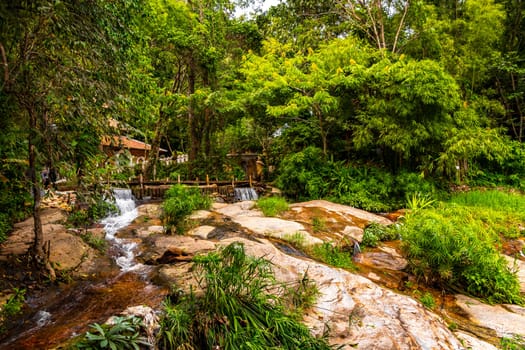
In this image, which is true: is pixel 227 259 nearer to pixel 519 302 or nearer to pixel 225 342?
pixel 225 342

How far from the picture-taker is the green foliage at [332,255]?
5.70m

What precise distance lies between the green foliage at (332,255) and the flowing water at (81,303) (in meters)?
3.05

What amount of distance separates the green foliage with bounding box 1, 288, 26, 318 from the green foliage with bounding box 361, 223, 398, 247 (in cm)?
621

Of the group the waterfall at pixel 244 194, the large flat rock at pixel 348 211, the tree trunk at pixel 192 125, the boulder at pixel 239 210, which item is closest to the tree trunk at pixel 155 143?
the tree trunk at pixel 192 125

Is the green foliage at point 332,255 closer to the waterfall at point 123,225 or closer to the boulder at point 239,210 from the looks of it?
the boulder at point 239,210

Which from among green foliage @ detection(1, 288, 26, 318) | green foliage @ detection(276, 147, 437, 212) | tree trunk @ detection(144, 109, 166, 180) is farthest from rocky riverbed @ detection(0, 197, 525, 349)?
tree trunk @ detection(144, 109, 166, 180)

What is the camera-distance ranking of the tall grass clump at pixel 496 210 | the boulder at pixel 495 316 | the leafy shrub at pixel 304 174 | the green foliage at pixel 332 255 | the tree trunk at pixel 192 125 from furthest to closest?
the tree trunk at pixel 192 125, the leafy shrub at pixel 304 174, the tall grass clump at pixel 496 210, the green foliage at pixel 332 255, the boulder at pixel 495 316

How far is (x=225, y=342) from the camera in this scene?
2645 millimetres

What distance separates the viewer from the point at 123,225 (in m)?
8.72

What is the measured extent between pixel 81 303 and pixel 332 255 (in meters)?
4.34

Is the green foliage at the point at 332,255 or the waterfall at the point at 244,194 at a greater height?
the waterfall at the point at 244,194

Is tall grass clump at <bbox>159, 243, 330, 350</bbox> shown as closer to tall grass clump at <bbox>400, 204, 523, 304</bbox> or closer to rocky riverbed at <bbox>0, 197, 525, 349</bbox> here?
rocky riverbed at <bbox>0, 197, 525, 349</bbox>

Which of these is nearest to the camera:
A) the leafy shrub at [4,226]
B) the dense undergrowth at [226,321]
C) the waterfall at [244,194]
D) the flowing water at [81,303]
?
the dense undergrowth at [226,321]

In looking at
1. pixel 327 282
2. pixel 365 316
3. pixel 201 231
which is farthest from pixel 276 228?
pixel 365 316
